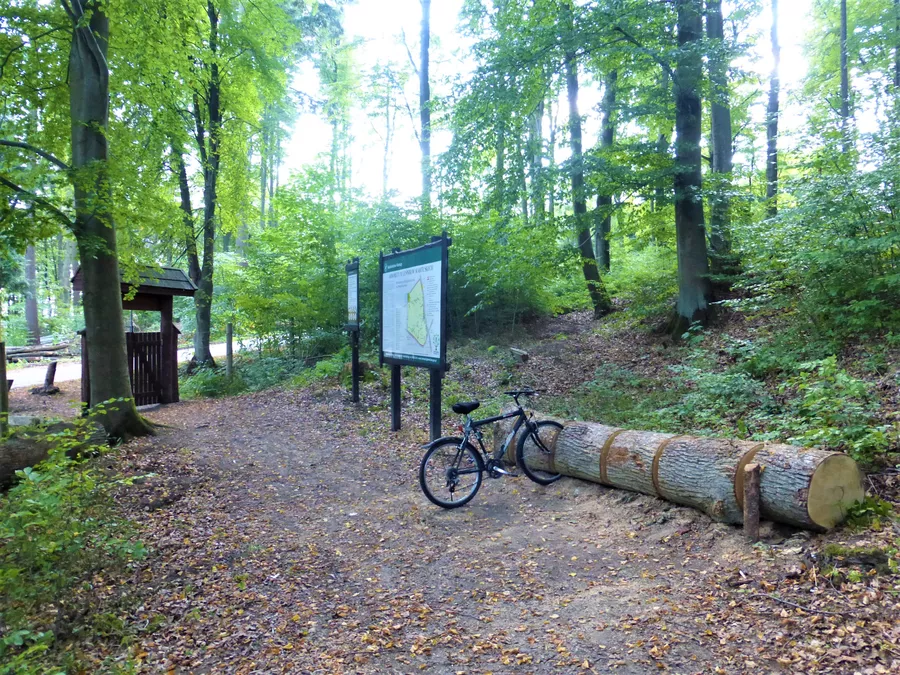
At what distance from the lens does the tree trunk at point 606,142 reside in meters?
10.8

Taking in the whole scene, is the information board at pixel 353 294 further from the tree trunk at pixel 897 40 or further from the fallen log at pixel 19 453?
the tree trunk at pixel 897 40

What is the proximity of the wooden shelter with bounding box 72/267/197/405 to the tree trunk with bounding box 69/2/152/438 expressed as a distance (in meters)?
4.26

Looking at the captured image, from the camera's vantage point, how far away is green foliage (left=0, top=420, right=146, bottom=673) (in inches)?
119

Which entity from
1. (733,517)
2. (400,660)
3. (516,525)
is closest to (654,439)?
(733,517)

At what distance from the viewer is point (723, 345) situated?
9.02 metres

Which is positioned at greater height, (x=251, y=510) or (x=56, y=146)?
(x=56, y=146)

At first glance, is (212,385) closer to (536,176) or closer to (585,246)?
(536,176)

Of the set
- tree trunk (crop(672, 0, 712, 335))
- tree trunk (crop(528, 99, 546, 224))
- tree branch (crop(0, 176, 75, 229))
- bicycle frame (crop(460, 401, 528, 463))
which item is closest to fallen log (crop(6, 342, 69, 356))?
tree branch (crop(0, 176, 75, 229))

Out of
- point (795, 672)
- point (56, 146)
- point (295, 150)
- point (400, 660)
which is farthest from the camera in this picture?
point (295, 150)

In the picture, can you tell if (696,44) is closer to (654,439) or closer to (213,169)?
(654,439)

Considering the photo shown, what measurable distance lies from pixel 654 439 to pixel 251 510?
4.08m

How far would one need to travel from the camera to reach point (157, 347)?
12062 mm

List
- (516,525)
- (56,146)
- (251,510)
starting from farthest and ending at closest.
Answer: (56,146), (251,510), (516,525)

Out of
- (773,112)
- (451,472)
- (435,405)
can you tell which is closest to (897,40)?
(773,112)
